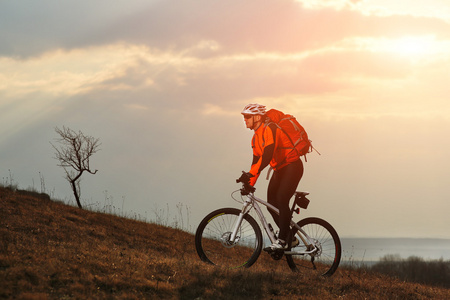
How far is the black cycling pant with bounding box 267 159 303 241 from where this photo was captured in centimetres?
947

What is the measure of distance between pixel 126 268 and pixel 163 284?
95cm

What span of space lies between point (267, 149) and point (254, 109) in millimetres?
787

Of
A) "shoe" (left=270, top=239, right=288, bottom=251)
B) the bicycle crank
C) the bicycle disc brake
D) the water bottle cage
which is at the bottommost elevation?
the bicycle crank

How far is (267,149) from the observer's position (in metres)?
9.24

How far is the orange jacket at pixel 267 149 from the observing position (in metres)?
9.24

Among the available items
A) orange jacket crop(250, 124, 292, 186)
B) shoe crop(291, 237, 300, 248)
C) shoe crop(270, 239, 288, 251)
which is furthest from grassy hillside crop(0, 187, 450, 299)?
orange jacket crop(250, 124, 292, 186)

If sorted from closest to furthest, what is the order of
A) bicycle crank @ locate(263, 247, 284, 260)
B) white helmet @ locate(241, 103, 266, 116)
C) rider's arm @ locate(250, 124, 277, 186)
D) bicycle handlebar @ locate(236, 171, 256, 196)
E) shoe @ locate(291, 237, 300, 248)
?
1. rider's arm @ locate(250, 124, 277, 186)
2. white helmet @ locate(241, 103, 266, 116)
3. bicycle handlebar @ locate(236, 171, 256, 196)
4. bicycle crank @ locate(263, 247, 284, 260)
5. shoe @ locate(291, 237, 300, 248)

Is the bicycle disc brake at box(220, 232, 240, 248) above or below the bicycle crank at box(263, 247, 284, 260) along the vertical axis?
above

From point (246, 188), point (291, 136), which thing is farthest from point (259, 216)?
point (291, 136)

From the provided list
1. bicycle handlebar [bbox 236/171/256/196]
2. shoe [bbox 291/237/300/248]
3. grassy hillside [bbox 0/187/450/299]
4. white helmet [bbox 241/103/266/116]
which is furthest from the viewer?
shoe [bbox 291/237/300/248]

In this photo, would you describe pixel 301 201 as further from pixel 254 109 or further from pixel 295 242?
pixel 254 109

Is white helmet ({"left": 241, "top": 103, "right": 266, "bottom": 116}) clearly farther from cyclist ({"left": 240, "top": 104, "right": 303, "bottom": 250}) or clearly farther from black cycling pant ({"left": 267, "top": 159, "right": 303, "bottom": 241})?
black cycling pant ({"left": 267, "top": 159, "right": 303, "bottom": 241})

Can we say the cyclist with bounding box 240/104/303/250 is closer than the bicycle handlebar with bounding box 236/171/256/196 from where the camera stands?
Yes

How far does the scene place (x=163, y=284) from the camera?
834 centimetres
